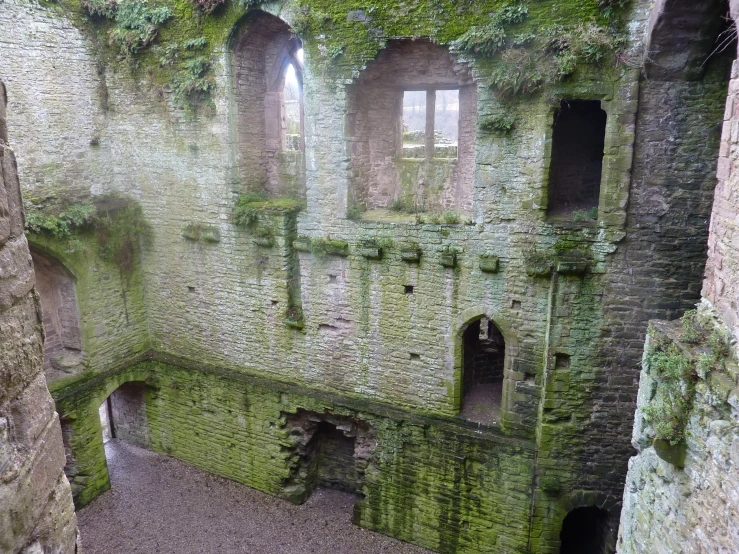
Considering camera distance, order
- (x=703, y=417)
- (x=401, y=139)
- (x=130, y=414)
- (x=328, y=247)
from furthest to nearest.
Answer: (x=130, y=414), (x=401, y=139), (x=328, y=247), (x=703, y=417)

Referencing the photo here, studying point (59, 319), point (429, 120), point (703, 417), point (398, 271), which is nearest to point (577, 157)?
point (429, 120)

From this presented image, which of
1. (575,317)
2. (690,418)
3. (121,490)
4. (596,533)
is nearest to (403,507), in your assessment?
(596,533)

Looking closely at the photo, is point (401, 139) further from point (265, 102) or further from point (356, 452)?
point (356, 452)

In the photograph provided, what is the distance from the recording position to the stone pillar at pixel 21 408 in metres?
1.81

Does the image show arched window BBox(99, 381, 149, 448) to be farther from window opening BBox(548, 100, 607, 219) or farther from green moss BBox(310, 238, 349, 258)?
window opening BBox(548, 100, 607, 219)

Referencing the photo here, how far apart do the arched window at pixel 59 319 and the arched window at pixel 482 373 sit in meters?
6.11

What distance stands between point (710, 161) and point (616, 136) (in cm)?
96

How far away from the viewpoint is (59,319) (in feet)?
31.0

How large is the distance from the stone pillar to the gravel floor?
280 inches

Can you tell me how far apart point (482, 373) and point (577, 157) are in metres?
3.51

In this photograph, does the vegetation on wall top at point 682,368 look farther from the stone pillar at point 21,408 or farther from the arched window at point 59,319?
the arched window at point 59,319

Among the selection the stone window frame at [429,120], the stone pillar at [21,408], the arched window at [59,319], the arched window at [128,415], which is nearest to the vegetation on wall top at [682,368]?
the stone pillar at [21,408]

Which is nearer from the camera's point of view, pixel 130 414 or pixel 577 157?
pixel 577 157

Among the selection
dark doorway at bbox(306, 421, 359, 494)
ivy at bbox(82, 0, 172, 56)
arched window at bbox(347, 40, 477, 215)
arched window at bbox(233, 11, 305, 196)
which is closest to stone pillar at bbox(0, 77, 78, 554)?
arched window at bbox(347, 40, 477, 215)
